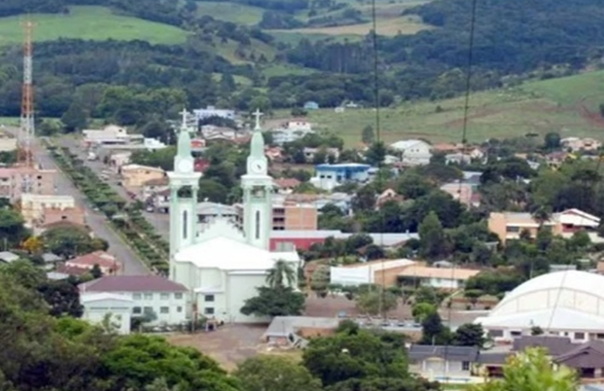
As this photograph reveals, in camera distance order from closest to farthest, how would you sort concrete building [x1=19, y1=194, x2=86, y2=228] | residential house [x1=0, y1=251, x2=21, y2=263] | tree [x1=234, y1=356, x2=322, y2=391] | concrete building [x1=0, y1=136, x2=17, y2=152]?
tree [x1=234, y1=356, x2=322, y2=391] → residential house [x1=0, y1=251, x2=21, y2=263] → concrete building [x1=19, y1=194, x2=86, y2=228] → concrete building [x1=0, y1=136, x2=17, y2=152]

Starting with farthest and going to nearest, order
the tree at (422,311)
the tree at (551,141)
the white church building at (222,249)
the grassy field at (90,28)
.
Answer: the grassy field at (90,28) < the tree at (551,141) < the white church building at (222,249) < the tree at (422,311)

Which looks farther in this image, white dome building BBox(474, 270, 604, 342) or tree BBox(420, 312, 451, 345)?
white dome building BBox(474, 270, 604, 342)

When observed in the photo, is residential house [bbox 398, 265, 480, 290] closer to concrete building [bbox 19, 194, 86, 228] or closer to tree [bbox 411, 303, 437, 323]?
tree [bbox 411, 303, 437, 323]

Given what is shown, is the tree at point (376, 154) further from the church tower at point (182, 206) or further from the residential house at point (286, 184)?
the church tower at point (182, 206)

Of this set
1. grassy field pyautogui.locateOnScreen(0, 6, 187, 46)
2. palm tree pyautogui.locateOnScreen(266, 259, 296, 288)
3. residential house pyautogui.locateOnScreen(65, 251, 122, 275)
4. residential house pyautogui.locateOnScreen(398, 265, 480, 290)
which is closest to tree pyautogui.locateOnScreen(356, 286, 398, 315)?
palm tree pyautogui.locateOnScreen(266, 259, 296, 288)

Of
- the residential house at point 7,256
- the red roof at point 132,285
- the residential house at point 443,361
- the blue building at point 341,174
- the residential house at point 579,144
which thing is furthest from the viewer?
the residential house at point 579,144

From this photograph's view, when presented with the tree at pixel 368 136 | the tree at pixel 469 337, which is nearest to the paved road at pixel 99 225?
the tree at pixel 469 337

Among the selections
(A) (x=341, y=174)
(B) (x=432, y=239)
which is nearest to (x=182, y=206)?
(B) (x=432, y=239)
